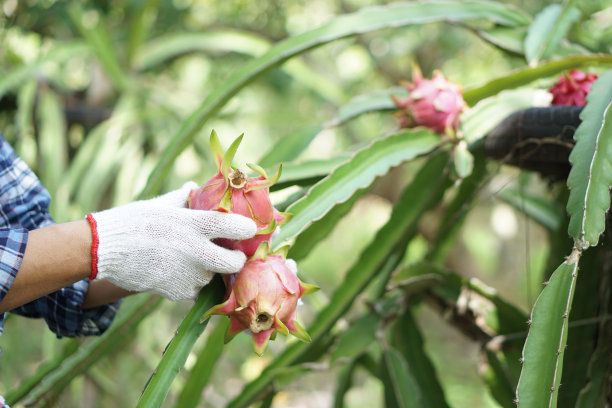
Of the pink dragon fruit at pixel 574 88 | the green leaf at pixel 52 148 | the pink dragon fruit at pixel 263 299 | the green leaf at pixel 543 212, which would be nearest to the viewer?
the pink dragon fruit at pixel 263 299

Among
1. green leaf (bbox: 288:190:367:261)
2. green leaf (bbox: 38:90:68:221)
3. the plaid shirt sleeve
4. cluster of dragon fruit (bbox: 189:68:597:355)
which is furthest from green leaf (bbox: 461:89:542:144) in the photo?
green leaf (bbox: 38:90:68:221)

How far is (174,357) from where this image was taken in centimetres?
73

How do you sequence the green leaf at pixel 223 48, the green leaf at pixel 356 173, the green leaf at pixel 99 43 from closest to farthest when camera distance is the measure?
1. the green leaf at pixel 356 173
2. the green leaf at pixel 99 43
3. the green leaf at pixel 223 48

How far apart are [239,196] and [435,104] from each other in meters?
0.48

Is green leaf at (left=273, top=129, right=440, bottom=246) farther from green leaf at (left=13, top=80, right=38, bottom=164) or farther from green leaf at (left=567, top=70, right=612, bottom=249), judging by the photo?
green leaf at (left=13, top=80, right=38, bottom=164)

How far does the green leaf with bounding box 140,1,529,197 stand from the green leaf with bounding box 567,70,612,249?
0.43 meters

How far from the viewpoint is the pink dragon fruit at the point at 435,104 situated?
1073 millimetres

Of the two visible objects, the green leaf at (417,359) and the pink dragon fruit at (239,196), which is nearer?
the pink dragon fruit at (239,196)

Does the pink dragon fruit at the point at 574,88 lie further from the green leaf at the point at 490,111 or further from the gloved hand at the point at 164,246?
the gloved hand at the point at 164,246

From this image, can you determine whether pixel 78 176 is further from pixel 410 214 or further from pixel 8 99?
pixel 410 214

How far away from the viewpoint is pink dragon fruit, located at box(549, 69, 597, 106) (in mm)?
1003

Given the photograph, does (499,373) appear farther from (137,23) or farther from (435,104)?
(137,23)

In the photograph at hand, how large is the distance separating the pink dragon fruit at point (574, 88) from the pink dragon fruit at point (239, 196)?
56cm

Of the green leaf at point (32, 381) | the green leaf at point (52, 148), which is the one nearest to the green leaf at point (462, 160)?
the green leaf at point (32, 381)
